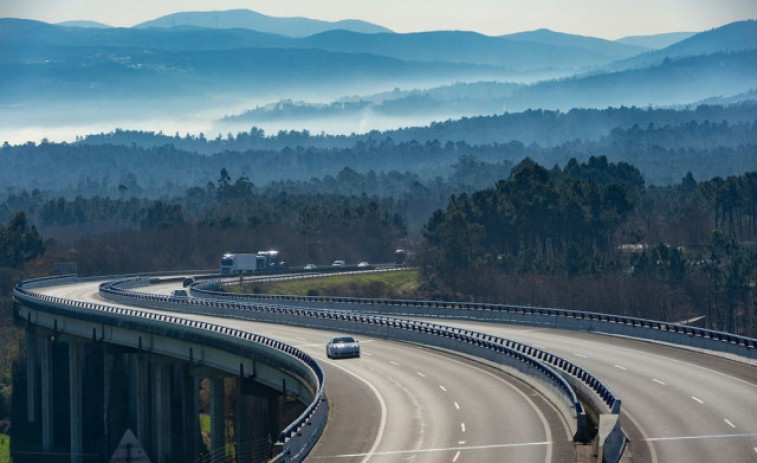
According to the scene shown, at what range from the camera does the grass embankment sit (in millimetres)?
168250

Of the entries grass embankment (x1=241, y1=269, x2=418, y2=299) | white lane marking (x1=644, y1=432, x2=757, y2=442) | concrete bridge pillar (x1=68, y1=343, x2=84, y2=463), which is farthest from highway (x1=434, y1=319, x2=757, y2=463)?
grass embankment (x1=241, y1=269, x2=418, y2=299)

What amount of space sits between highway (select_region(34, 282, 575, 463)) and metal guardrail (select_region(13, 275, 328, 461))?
71 cm

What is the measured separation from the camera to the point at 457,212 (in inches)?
7165

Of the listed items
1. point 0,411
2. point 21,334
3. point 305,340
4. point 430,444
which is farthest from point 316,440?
point 21,334

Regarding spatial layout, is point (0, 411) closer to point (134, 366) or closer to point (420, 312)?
point (134, 366)

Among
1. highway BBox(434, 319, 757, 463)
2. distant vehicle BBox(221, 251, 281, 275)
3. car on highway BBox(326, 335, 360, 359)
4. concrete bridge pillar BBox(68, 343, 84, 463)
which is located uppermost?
highway BBox(434, 319, 757, 463)

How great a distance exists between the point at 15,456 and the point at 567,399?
75613mm

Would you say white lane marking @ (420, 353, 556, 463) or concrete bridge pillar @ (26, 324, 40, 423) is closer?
white lane marking @ (420, 353, 556, 463)

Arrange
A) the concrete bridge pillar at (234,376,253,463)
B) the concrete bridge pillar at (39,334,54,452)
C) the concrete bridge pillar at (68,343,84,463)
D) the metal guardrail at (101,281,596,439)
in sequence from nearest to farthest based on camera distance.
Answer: the metal guardrail at (101,281,596,439) < the concrete bridge pillar at (234,376,253,463) < the concrete bridge pillar at (68,343,84,463) < the concrete bridge pillar at (39,334,54,452)

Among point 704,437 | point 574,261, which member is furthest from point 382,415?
point 574,261

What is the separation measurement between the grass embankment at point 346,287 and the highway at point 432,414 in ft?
293

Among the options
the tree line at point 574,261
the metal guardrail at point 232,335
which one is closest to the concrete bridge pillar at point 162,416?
the metal guardrail at point 232,335

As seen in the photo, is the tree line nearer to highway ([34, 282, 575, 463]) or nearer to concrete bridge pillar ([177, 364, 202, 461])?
concrete bridge pillar ([177, 364, 202, 461])

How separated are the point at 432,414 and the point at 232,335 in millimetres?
33025
